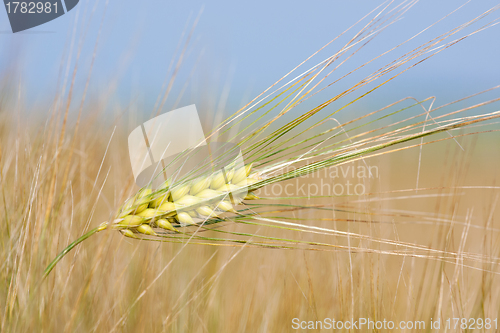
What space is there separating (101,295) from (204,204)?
0.43 metres

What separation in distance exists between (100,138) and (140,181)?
2.19 feet

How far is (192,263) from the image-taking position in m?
0.96

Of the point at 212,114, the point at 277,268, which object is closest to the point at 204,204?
the point at 277,268

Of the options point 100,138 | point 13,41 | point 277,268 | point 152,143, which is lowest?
point 277,268

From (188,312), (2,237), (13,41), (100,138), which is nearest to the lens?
(2,237)

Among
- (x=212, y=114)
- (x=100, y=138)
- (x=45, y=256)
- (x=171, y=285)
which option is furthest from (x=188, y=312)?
(x=212, y=114)

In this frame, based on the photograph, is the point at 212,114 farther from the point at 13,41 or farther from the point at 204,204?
the point at 204,204

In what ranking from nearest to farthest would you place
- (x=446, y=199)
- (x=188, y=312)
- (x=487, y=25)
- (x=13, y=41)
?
(x=487, y=25)
(x=188, y=312)
(x=13, y=41)
(x=446, y=199)

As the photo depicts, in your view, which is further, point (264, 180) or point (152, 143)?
point (152, 143)

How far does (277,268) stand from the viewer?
977 mm

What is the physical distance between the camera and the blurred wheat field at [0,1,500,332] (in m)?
0.48

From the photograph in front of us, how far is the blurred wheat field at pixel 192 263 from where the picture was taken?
48 cm

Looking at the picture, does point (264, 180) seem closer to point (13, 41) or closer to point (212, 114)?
point (13, 41)

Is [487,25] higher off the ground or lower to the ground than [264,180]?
higher
